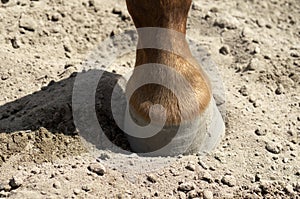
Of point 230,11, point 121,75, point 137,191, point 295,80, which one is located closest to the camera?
point 137,191

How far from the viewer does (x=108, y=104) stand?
3398 mm

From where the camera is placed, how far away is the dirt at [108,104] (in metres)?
3.03

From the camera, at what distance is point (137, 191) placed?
118 inches

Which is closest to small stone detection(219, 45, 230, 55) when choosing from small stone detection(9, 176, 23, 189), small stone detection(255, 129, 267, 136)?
small stone detection(255, 129, 267, 136)

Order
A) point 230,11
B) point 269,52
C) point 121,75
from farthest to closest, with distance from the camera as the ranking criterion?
point 230,11 < point 269,52 < point 121,75

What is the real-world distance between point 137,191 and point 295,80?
138 centimetres

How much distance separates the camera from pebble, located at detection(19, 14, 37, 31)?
4.00m

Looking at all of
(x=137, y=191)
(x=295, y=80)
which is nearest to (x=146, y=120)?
(x=137, y=191)

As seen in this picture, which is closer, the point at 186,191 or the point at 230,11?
the point at 186,191

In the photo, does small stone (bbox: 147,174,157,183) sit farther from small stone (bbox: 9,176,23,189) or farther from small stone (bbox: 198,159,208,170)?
small stone (bbox: 9,176,23,189)

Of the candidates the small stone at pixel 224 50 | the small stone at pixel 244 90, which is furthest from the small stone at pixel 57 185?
the small stone at pixel 224 50

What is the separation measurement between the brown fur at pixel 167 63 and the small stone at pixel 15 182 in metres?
0.61

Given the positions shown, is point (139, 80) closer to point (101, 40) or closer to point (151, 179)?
point (151, 179)

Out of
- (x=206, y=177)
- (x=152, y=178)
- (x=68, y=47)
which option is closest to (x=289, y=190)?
(x=206, y=177)
